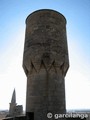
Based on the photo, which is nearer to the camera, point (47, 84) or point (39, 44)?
point (47, 84)

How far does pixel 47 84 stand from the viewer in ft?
25.7

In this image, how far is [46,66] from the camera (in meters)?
8.05

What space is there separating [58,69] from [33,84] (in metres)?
1.58

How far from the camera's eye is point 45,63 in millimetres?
8062

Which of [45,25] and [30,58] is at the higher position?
[45,25]

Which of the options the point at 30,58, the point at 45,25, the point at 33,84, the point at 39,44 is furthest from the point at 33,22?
the point at 33,84

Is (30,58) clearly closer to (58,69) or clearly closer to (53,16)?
(58,69)

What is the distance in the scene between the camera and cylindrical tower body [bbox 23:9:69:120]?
760cm

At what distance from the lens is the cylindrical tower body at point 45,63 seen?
7.60 m

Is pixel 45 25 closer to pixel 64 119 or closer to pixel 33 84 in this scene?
pixel 33 84

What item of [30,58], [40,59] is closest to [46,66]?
[40,59]

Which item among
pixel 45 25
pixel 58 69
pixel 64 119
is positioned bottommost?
pixel 64 119

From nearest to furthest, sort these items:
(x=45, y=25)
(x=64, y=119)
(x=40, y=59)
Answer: (x=64, y=119) < (x=40, y=59) < (x=45, y=25)

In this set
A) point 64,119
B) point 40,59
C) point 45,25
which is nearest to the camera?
point 64,119
